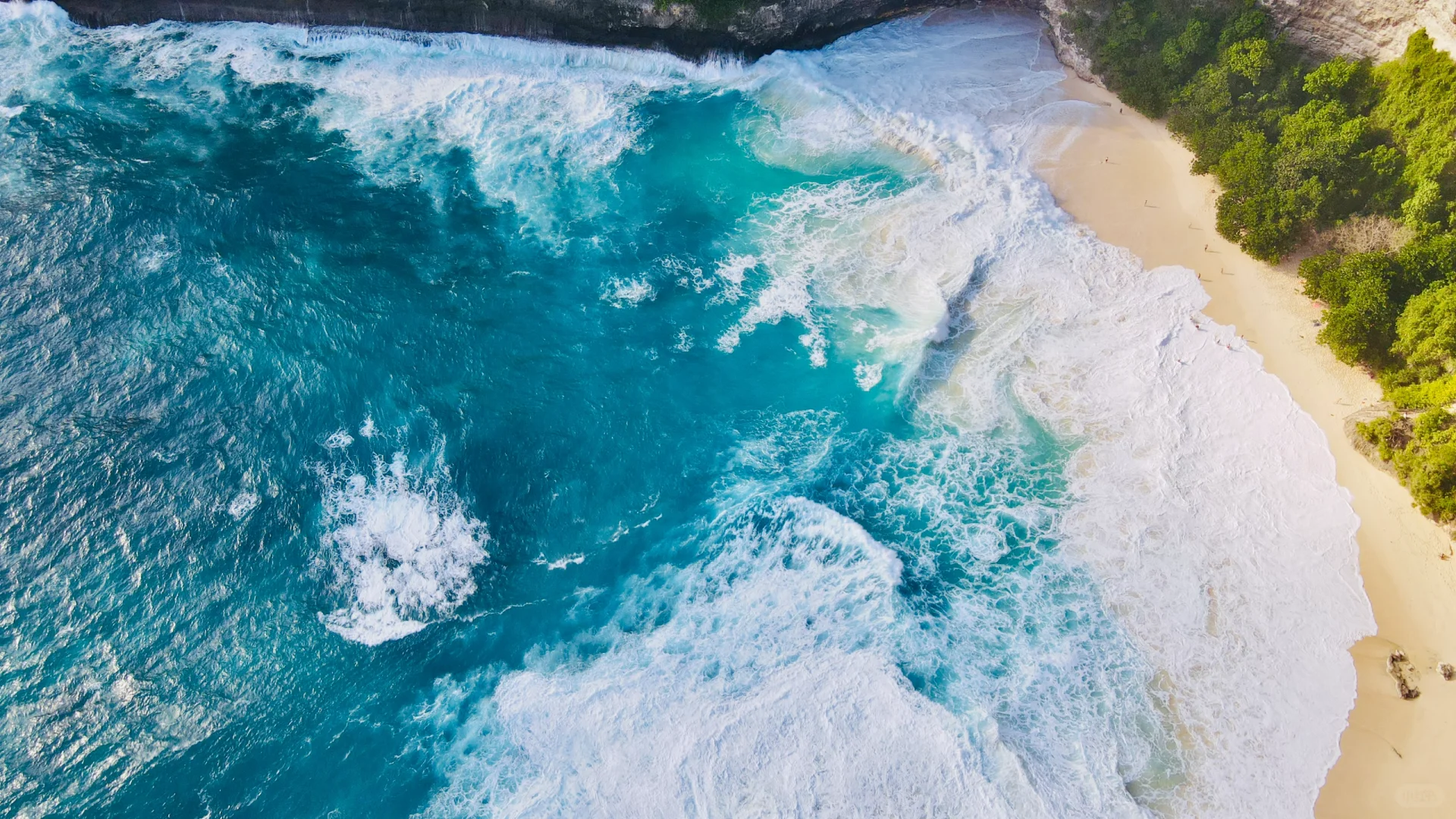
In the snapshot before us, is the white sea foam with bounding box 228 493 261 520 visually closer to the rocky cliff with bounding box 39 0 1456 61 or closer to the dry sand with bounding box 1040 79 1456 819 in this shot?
the rocky cliff with bounding box 39 0 1456 61

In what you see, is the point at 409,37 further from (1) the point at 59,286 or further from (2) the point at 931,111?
(2) the point at 931,111

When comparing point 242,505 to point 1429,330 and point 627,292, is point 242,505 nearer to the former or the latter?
point 627,292

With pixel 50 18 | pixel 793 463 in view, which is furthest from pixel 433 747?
pixel 50 18

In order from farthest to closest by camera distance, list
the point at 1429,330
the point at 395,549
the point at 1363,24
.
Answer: the point at 1363,24 → the point at 1429,330 → the point at 395,549

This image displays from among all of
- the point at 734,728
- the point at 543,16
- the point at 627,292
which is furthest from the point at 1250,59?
the point at 734,728

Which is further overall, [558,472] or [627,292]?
[627,292]

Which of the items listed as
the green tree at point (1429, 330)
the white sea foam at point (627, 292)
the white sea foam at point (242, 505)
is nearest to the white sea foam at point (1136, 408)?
the white sea foam at point (627, 292)
